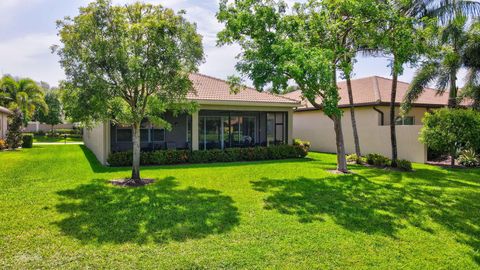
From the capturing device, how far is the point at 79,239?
19.0 feet

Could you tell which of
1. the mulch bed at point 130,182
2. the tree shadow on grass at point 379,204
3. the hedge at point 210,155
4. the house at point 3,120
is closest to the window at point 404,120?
the hedge at point 210,155

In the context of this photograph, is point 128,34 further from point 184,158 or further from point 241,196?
point 184,158

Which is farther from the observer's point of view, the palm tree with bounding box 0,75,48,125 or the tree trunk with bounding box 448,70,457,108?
the palm tree with bounding box 0,75,48,125

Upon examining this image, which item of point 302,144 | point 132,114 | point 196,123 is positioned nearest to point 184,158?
point 196,123

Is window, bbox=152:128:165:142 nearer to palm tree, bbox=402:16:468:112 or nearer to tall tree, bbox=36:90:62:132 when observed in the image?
palm tree, bbox=402:16:468:112

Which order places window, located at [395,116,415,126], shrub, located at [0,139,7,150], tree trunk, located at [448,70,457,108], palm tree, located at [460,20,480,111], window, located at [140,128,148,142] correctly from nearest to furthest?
palm tree, located at [460,20,480,111], tree trunk, located at [448,70,457,108], window, located at [140,128,148,142], window, located at [395,116,415,126], shrub, located at [0,139,7,150]

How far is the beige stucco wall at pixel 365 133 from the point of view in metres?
17.9

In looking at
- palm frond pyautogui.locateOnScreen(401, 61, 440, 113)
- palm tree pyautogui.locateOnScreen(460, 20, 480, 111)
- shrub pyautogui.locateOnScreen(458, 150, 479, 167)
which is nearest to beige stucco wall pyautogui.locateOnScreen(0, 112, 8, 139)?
palm frond pyautogui.locateOnScreen(401, 61, 440, 113)

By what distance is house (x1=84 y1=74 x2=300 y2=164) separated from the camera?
1778 centimetres

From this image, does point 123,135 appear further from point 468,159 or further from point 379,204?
point 468,159

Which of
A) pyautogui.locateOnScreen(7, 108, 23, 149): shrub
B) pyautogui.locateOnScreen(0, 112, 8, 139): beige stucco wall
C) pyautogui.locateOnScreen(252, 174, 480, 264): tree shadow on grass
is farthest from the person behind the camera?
pyautogui.locateOnScreen(0, 112, 8, 139): beige stucco wall

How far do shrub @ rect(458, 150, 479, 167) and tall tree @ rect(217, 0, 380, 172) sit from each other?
334 inches

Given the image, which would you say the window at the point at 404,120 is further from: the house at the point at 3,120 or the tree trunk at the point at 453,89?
the house at the point at 3,120

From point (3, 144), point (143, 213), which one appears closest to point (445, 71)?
point (143, 213)
